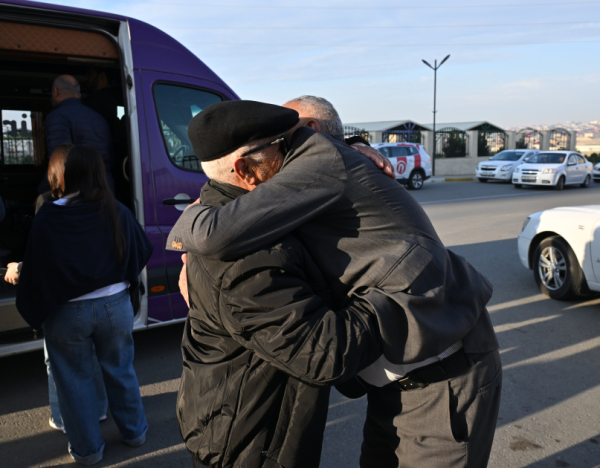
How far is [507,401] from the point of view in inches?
139

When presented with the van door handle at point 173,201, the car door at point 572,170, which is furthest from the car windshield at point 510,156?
the van door handle at point 173,201

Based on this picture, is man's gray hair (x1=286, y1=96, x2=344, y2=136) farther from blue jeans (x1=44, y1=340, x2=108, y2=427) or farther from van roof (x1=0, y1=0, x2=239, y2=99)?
van roof (x1=0, y1=0, x2=239, y2=99)

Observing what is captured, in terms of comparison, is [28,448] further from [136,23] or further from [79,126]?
[136,23]

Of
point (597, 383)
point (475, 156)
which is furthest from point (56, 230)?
point (475, 156)

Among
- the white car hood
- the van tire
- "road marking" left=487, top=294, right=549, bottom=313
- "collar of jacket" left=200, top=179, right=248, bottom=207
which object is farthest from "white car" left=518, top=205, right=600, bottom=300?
the white car hood

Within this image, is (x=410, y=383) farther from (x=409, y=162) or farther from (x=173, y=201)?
(x=409, y=162)

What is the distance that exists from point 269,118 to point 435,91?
29272 mm

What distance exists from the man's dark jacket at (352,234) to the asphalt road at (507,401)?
1.80 meters

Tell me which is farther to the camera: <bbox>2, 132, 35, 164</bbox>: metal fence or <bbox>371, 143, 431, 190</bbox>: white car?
<bbox>371, 143, 431, 190</bbox>: white car

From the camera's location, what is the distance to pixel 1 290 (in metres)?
3.80

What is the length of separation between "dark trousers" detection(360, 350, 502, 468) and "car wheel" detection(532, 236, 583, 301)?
4.47 meters

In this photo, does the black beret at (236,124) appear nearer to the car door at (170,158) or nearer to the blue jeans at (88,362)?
the blue jeans at (88,362)

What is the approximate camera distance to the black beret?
1.30 meters

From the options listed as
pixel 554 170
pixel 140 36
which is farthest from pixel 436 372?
pixel 554 170
